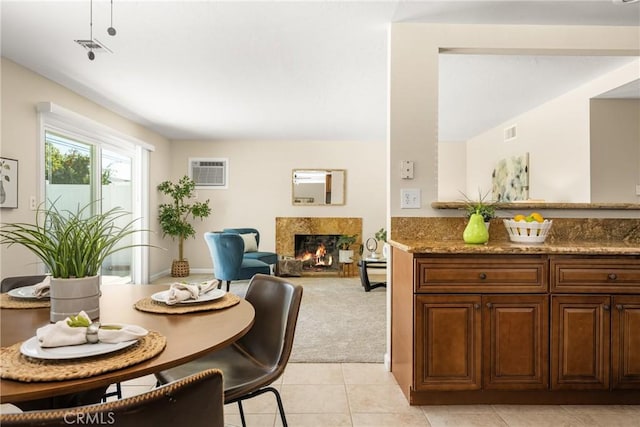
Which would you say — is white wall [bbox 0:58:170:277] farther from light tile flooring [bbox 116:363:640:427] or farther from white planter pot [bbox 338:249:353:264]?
white planter pot [bbox 338:249:353:264]

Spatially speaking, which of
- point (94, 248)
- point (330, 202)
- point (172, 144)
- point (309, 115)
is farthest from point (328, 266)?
point (94, 248)

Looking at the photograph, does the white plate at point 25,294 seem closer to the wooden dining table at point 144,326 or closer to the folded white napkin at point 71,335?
the wooden dining table at point 144,326

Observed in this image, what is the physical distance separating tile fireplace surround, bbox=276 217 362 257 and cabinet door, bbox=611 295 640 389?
4766mm

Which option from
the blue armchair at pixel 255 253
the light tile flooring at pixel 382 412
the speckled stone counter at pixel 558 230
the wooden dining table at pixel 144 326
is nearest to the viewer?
the wooden dining table at pixel 144 326

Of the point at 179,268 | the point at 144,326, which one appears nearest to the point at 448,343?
the point at 144,326

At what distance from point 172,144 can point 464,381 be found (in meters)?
6.16

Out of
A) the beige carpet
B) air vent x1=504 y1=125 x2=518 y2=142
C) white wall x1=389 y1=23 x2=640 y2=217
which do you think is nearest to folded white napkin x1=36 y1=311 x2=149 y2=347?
white wall x1=389 y1=23 x2=640 y2=217

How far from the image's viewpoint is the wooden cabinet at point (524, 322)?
81.4 inches

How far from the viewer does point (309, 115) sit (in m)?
5.05

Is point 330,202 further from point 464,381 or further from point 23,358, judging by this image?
point 23,358

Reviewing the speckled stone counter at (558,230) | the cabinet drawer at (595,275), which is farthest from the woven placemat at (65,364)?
the cabinet drawer at (595,275)

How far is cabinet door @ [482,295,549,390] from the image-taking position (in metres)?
2.08

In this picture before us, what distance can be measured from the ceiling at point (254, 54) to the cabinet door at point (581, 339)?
1.79m

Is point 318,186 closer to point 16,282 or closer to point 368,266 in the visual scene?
point 368,266
